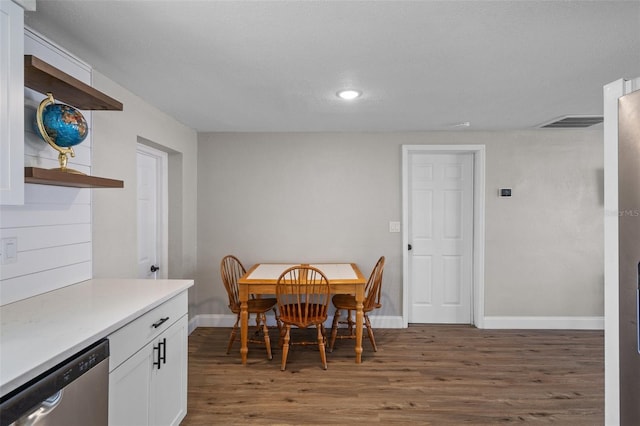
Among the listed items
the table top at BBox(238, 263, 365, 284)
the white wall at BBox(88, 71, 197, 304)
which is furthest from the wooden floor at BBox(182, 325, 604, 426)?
the white wall at BBox(88, 71, 197, 304)

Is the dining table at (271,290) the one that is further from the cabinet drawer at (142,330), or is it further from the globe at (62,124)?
the globe at (62,124)

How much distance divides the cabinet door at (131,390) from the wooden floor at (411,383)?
74 centimetres

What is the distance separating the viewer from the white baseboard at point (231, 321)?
392 cm

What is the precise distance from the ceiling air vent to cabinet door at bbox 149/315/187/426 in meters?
3.74

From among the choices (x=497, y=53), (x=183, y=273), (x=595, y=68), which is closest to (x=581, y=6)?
(x=497, y=53)

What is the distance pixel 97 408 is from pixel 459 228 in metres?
3.75

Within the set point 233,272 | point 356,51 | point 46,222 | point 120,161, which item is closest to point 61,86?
point 46,222

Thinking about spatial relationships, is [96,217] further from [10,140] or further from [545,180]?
[545,180]

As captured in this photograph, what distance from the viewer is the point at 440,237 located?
4051mm

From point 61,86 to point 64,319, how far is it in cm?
107

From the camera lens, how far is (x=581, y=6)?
4.89 feet

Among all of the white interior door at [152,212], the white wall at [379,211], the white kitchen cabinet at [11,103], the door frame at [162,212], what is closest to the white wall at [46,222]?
the white kitchen cabinet at [11,103]

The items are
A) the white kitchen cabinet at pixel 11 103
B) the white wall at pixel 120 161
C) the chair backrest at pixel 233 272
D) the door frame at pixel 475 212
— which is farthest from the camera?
the door frame at pixel 475 212

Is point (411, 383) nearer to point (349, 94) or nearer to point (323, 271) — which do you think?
point (323, 271)
